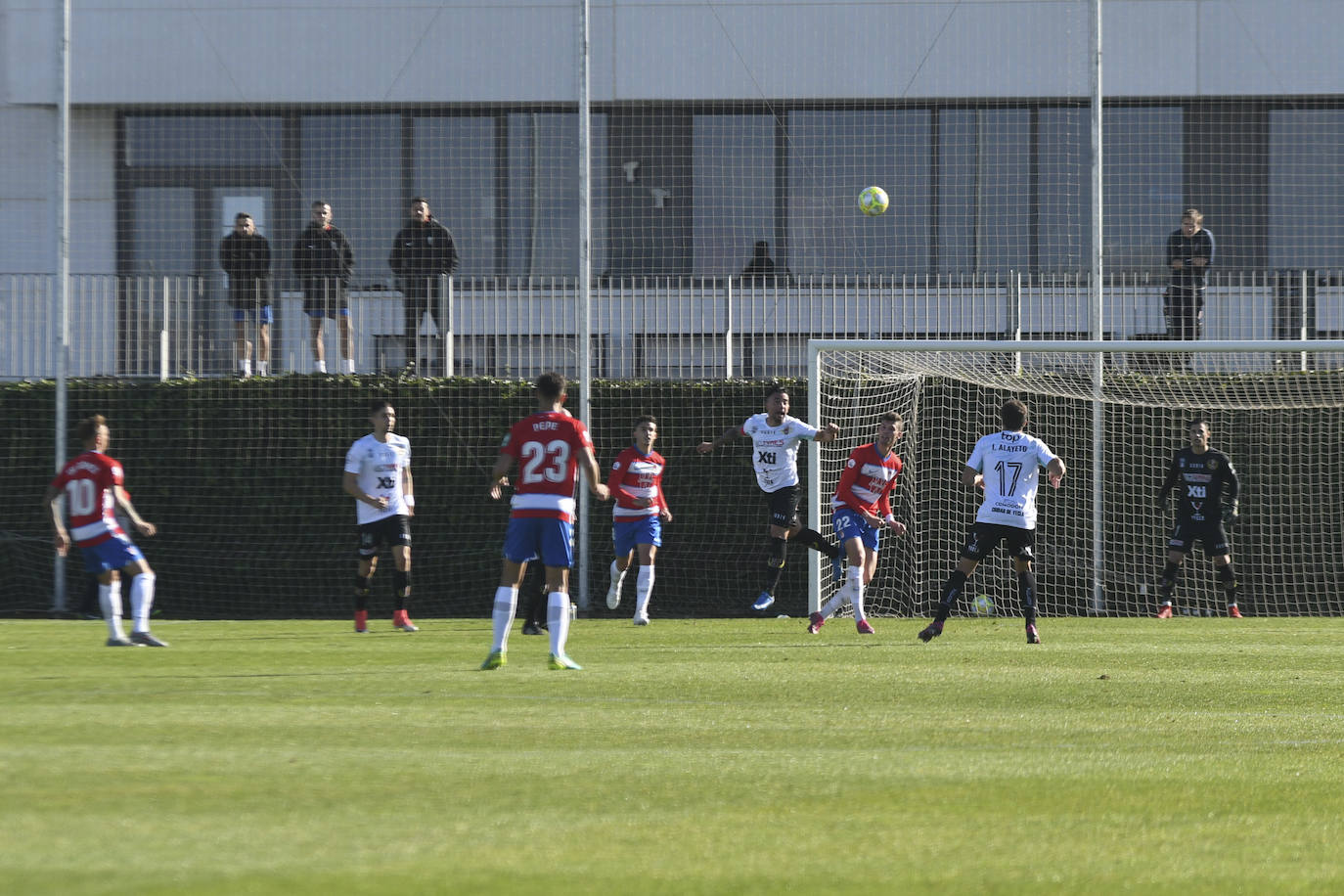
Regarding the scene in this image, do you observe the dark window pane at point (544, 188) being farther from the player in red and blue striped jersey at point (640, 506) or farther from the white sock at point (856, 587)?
the white sock at point (856, 587)

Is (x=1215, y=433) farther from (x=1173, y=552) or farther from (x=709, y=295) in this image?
(x=709, y=295)

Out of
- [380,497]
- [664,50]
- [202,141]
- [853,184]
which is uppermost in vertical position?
[664,50]

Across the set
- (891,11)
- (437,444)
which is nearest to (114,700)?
→ (437,444)

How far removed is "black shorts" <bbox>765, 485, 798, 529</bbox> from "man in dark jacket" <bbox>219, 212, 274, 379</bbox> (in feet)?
21.5

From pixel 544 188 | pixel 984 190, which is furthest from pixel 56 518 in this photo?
pixel 984 190

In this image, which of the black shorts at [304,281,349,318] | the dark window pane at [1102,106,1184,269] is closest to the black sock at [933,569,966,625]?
the dark window pane at [1102,106,1184,269]

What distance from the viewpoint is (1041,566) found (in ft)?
55.1

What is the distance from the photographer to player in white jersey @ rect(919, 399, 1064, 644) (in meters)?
12.2

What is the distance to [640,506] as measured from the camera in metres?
14.7

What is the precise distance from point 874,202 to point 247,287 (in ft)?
24.6

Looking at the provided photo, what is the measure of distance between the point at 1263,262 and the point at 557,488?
37.5 feet

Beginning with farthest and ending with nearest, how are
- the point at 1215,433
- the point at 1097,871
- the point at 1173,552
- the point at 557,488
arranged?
the point at 1215,433 → the point at 1173,552 → the point at 557,488 → the point at 1097,871

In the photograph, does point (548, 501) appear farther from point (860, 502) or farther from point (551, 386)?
point (860, 502)

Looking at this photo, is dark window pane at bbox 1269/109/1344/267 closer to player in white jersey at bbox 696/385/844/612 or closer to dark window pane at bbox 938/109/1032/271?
dark window pane at bbox 938/109/1032/271
